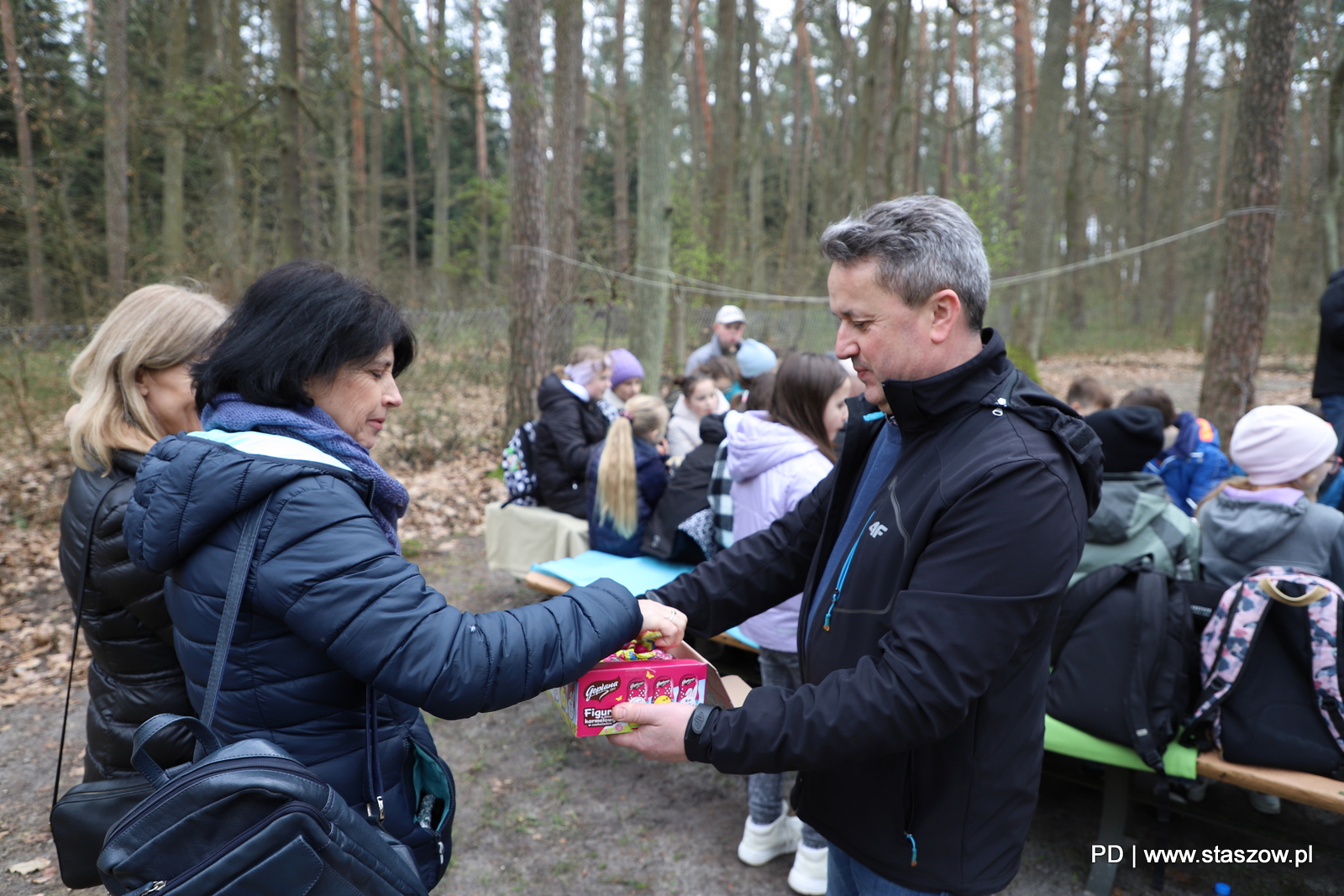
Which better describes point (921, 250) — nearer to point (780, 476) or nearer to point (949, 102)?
point (780, 476)

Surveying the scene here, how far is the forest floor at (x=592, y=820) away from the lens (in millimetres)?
3047

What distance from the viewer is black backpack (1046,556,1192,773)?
282 cm

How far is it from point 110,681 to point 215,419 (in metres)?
1.14

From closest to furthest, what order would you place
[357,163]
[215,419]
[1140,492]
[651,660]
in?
[215,419], [651,660], [1140,492], [357,163]

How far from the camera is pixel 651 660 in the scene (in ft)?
5.49

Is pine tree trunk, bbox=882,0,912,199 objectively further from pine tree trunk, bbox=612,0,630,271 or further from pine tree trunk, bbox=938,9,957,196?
pine tree trunk, bbox=938,9,957,196

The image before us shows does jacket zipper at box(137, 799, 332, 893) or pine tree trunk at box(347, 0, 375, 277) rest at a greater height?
pine tree trunk at box(347, 0, 375, 277)

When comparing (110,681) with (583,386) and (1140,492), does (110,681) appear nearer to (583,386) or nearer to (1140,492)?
(1140,492)

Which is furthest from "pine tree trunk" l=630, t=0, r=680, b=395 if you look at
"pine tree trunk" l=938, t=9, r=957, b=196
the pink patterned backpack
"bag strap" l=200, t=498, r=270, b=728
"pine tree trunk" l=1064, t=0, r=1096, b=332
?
"pine tree trunk" l=938, t=9, r=957, b=196

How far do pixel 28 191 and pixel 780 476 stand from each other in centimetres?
908

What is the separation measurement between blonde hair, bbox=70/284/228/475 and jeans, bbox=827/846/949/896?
1988 millimetres

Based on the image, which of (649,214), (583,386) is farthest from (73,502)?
(649,214)

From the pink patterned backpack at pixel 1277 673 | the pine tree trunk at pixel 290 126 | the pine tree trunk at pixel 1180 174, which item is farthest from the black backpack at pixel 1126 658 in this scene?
the pine tree trunk at pixel 1180 174

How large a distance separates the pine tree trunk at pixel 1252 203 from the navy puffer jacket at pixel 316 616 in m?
7.52
